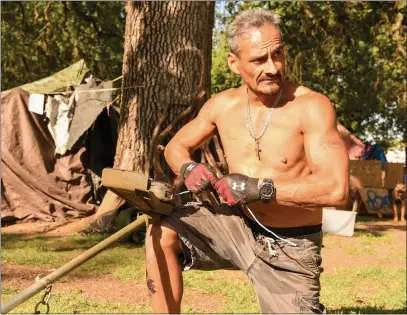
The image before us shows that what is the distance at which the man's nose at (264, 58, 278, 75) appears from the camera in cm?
361

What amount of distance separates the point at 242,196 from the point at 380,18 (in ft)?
50.5

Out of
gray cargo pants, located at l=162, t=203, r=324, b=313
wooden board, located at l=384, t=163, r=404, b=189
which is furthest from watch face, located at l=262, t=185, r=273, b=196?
wooden board, located at l=384, t=163, r=404, b=189

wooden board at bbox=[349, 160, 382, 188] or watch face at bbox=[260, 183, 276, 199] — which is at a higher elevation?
watch face at bbox=[260, 183, 276, 199]

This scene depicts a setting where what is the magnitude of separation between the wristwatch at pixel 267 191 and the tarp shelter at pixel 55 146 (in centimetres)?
720

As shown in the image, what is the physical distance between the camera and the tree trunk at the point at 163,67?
8.70 meters

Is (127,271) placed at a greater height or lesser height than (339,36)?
lesser

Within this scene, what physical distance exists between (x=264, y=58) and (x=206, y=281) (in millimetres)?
3252

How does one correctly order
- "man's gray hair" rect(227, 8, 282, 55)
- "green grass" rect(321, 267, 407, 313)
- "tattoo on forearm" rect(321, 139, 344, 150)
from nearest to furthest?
"tattoo on forearm" rect(321, 139, 344, 150) < "man's gray hair" rect(227, 8, 282, 55) < "green grass" rect(321, 267, 407, 313)

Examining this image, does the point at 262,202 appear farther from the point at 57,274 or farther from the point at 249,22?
the point at 57,274

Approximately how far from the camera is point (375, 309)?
17.1 ft

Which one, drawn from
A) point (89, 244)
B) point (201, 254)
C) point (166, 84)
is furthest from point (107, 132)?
point (201, 254)

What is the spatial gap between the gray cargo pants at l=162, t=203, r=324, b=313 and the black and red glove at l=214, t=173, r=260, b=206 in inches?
15.5

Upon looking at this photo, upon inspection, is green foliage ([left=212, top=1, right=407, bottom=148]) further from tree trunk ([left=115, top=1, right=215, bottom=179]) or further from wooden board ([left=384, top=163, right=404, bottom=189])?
tree trunk ([left=115, top=1, right=215, bottom=179])

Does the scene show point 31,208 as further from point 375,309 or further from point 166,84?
point 375,309
